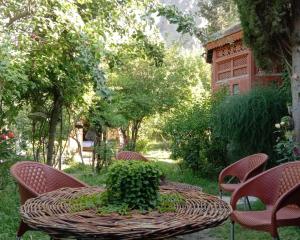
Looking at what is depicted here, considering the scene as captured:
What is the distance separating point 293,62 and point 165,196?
14.9 feet

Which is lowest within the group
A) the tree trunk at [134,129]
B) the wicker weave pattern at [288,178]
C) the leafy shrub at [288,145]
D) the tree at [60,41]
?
the wicker weave pattern at [288,178]

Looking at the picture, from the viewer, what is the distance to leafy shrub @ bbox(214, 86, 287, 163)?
7.85 meters

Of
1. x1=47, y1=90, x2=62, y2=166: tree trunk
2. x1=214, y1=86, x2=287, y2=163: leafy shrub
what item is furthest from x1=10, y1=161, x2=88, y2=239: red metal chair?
x1=214, y1=86, x2=287, y2=163: leafy shrub

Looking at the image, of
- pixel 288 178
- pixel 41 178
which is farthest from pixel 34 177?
pixel 288 178

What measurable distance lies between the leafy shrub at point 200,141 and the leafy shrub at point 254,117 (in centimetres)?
155

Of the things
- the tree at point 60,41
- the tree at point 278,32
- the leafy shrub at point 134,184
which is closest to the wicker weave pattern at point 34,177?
the leafy shrub at point 134,184

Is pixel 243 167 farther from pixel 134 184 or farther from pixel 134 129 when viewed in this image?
pixel 134 129

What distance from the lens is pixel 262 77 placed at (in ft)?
34.4

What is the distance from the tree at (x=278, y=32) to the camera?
6340 millimetres

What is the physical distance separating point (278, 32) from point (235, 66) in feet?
17.2

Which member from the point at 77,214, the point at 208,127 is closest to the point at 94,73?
the point at 77,214

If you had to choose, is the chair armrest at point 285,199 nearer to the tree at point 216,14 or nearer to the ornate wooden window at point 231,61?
the ornate wooden window at point 231,61

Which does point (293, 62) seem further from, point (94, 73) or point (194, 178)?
point (194, 178)

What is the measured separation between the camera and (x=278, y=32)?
6.36 metres
